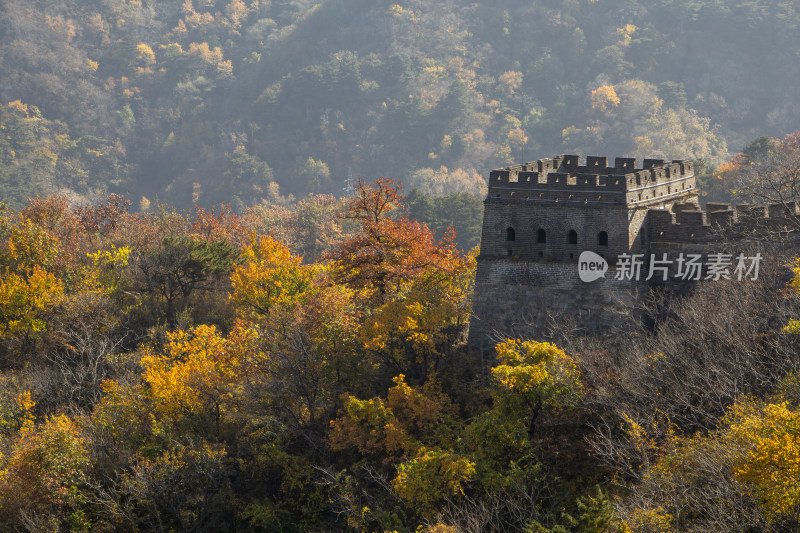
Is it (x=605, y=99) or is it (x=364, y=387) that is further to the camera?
(x=605, y=99)

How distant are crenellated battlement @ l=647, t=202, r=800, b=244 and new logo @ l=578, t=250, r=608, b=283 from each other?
8.24 feet

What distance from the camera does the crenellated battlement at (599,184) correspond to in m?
32.5

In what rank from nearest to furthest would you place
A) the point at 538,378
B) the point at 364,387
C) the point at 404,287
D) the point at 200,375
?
1. the point at 538,378
2. the point at 364,387
3. the point at 200,375
4. the point at 404,287

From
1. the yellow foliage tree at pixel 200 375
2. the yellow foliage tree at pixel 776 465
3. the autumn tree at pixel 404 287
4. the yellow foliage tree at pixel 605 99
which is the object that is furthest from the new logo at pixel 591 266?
the yellow foliage tree at pixel 605 99

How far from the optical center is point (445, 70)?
16212cm

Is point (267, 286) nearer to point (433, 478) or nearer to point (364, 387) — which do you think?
point (364, 387)

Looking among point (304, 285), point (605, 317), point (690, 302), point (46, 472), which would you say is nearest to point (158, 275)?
point (304, 285)

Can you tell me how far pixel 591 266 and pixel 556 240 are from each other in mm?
1761

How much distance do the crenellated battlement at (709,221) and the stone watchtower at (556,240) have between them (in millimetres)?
450

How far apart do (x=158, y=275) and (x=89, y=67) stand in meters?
146

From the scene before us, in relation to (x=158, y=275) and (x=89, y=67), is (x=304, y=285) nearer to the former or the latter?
(x=158, y=275)

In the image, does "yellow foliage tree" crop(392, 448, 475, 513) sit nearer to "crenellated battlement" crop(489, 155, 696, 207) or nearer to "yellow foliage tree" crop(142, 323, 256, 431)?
"yellow foliage tree" crop(142, 323, 256, 431)

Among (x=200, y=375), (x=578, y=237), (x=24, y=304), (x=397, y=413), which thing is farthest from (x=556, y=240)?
(x=24, y=304)

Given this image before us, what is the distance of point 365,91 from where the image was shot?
532ft
